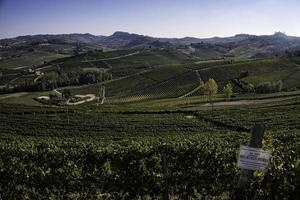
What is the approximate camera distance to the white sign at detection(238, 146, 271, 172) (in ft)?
33.3

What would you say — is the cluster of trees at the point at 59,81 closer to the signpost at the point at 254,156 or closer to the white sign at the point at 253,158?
the signpost at the point at 254,156

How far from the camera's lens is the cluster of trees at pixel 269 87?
133 metres

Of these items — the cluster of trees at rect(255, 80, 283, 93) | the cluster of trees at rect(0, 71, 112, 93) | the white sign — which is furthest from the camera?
the cluster of trees at rect(0, 71, 112, 93)

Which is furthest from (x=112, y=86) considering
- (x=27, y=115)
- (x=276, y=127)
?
(x=276, y=127)

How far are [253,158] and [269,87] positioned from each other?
128138 mm

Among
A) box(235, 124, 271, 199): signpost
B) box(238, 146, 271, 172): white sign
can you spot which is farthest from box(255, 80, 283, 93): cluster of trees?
box(238, 146, 271, 172): white sign

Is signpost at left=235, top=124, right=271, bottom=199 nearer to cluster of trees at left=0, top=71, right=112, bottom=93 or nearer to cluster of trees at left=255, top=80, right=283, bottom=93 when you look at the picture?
cluster of trees at left=255, top=80, right=283, bottom=93

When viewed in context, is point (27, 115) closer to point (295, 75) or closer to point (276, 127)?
point (276, 127)

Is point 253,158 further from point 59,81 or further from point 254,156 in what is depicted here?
point 59,81

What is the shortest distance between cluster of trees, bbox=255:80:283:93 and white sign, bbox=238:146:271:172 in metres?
127

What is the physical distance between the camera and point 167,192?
1254 centimetres

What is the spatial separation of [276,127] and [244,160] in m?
50.5

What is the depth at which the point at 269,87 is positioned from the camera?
438 ft

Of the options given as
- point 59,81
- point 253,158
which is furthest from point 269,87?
point 253,158
